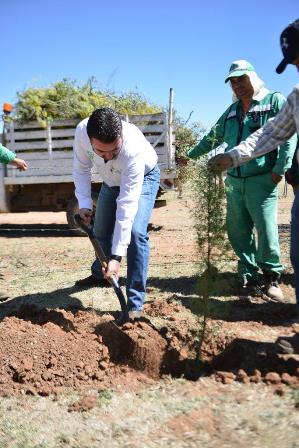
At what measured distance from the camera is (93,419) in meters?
2.77

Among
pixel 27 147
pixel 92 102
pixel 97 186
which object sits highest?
pixel 92 102

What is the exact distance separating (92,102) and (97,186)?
1571 mm

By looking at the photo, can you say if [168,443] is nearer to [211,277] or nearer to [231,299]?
[211,277]

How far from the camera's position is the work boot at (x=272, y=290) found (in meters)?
4.66

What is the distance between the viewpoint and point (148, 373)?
3.45 meters

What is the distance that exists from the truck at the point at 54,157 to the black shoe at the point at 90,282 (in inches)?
144

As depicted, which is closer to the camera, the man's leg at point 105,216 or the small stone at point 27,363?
the small stone at point 27,363

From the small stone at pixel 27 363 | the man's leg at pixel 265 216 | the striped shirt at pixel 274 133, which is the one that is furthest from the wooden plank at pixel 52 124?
the small stone at pixel 27 363

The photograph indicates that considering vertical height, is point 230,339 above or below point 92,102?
below

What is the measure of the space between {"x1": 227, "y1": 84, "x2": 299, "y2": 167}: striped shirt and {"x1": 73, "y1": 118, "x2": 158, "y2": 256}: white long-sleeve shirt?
0.71 m

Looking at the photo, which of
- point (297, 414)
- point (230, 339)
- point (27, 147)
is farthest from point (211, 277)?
point (27, 147)

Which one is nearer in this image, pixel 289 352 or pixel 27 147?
pixel 289 352

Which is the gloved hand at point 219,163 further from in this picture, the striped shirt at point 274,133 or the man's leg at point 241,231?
the man's leg at point 241,231

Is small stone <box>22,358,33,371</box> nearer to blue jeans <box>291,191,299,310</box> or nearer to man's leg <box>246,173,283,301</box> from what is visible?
blue jeans <box>291,191,299,310</box>
